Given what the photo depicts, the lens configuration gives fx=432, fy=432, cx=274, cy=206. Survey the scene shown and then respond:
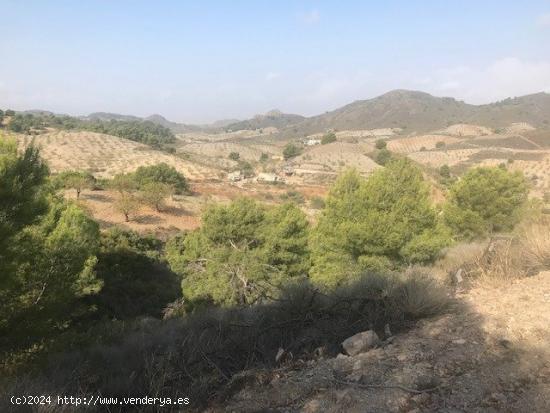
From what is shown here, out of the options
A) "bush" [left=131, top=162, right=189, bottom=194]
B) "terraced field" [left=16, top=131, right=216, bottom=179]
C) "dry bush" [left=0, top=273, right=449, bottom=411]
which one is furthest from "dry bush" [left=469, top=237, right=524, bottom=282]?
"terraced field" [left=16, top=131, right=216, bottom=179]

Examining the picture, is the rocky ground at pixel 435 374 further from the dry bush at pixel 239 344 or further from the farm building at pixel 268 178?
the farm building at pixel 268 178

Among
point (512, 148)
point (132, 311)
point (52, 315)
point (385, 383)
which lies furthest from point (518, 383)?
point (512, 148)

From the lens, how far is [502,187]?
2258cm

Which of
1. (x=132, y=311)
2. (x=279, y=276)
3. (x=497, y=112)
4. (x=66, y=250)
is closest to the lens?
(x=66, y=250)

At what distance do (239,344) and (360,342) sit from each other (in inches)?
63.0

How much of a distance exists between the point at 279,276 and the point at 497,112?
21293 cm

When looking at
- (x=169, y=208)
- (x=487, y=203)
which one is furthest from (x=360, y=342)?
(x=169, y=208)

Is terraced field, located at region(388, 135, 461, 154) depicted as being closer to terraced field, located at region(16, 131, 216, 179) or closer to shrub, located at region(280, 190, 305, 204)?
terraced field, located at region(16, 131, 216, 179)

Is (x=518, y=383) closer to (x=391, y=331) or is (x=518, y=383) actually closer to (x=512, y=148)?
(x=391, y=331)

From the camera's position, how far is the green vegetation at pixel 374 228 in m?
16.0

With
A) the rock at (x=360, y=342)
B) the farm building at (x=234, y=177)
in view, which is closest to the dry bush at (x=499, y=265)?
the rock at (x=360, y=342)

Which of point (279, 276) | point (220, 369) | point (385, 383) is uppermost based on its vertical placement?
point (385, 383)

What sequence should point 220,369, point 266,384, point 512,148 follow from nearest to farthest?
point 266,384
point 220,369
point 512,148

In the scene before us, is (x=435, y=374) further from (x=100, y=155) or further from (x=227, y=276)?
(x=100, y=155)
